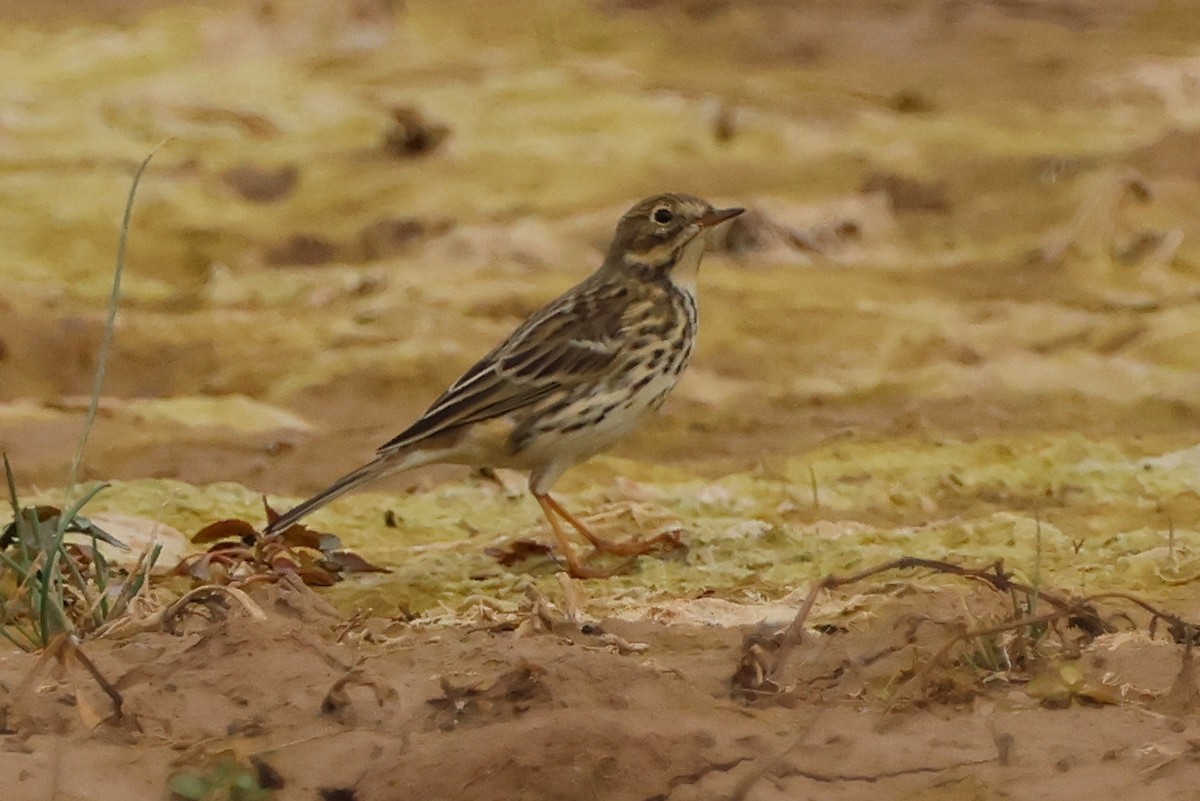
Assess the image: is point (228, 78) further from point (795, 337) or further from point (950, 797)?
point (950, 797)

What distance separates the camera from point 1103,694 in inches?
156

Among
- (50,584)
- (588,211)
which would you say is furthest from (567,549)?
(588,211)

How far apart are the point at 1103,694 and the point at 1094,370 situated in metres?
5.13

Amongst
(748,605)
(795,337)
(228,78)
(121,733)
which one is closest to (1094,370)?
(795,337)

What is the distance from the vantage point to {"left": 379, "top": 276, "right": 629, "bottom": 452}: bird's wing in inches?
263

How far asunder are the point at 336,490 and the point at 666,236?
61.8 inches

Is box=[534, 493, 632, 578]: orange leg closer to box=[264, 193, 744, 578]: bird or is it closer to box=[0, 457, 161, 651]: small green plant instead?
box=[264, 193, 744, 578]: bird

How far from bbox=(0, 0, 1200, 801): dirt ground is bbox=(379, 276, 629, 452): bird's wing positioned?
1.15ft

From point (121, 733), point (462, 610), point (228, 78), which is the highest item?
point (121, 733)

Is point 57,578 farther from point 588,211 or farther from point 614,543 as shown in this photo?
point 588,211

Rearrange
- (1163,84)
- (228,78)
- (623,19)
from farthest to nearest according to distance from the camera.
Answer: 1. (623,19)
2. (228,78)
3. (1163,84)

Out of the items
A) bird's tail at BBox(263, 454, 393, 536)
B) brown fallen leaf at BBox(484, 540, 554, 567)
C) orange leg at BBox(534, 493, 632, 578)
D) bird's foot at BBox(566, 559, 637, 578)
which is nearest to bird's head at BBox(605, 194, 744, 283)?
orange leg at BBox(534, 493, 632, 578)

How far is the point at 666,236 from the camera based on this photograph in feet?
24.2

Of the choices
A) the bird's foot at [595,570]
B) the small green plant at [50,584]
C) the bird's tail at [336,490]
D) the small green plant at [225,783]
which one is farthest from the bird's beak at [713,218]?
the small green plant at [225,783]
